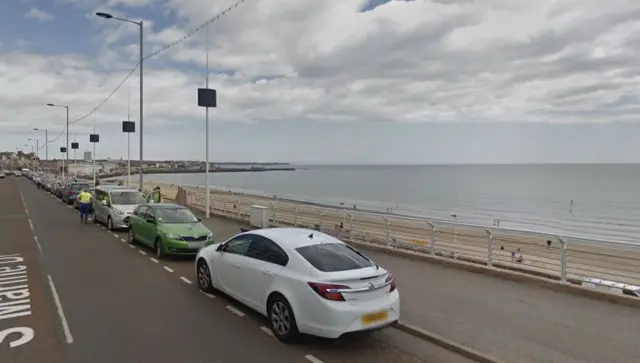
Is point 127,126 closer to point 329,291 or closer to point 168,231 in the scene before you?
point 168,231

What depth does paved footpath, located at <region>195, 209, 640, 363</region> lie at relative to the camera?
6205 mm

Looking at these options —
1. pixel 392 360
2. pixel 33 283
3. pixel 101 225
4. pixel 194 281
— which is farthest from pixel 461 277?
pixel 101 225

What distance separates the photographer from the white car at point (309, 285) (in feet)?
20.0

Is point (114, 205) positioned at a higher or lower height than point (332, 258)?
lower

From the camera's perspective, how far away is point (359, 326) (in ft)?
20.0

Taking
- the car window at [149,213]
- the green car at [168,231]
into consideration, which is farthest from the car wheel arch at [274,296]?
the car window at [149,213]

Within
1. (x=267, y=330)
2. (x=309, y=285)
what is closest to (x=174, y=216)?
(x=267, y=330)

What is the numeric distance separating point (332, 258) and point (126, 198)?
15.5 meters

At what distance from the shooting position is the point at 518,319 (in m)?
7.49

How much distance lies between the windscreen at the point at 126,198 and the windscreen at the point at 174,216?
6.13 metres

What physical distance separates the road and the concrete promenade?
734 millimetres

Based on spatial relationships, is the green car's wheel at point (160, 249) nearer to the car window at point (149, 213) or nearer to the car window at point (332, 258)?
the car window at point (149, 213)

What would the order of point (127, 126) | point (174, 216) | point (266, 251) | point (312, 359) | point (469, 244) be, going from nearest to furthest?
point (312, 359) → point (266, 251) → point (174, 216) → point (469, 244) → point (127, 126)

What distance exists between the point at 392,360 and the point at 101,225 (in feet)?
58.1
